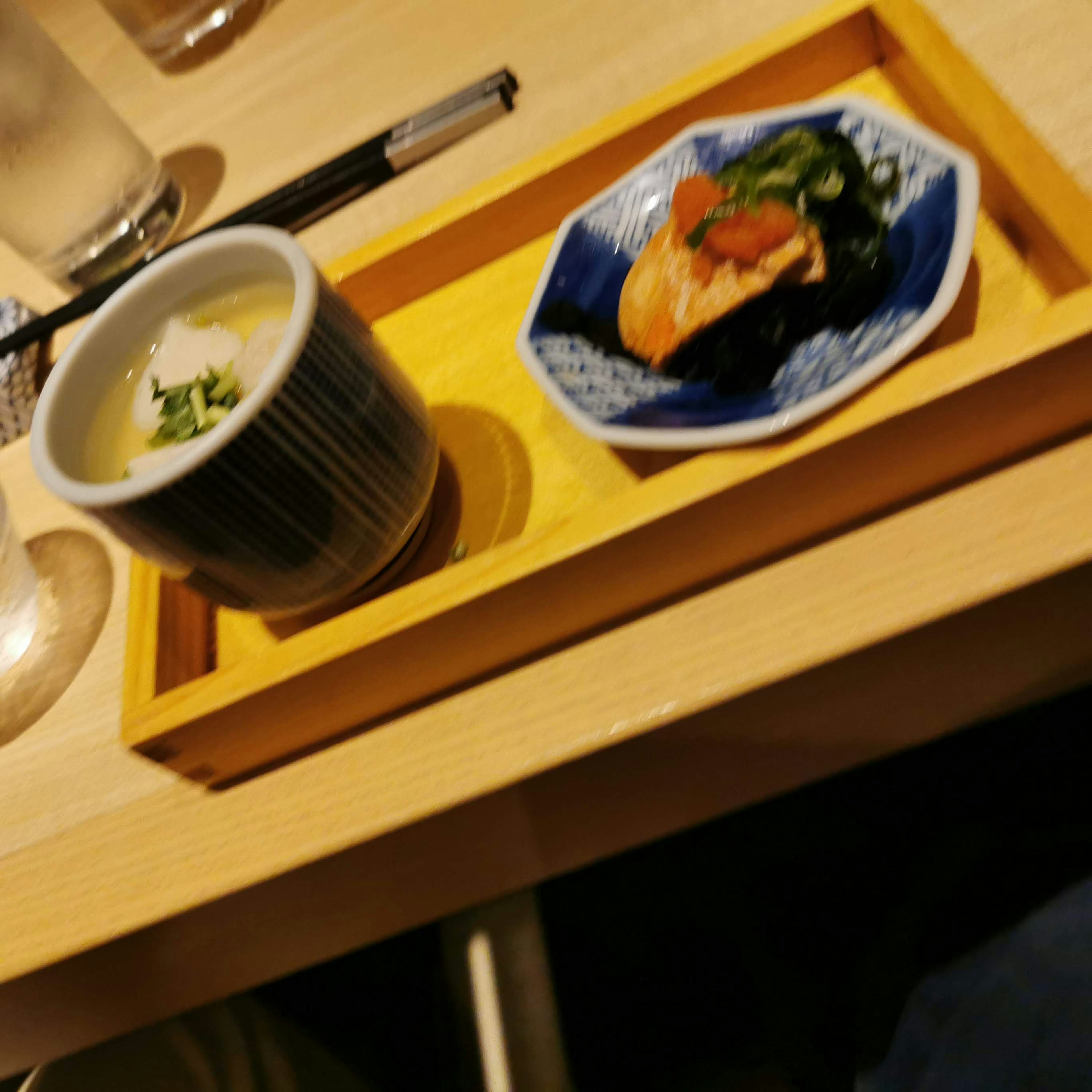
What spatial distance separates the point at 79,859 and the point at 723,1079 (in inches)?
25.7

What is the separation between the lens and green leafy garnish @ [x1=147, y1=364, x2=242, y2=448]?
0.49 meters

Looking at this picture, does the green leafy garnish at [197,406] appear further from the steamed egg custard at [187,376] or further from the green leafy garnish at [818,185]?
the green leafy garnish at [818,185]

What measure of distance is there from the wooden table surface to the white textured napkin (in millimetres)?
259

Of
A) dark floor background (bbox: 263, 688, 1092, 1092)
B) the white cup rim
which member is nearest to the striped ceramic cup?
Answer: the white cup rim

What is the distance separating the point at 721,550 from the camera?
18.9 inches

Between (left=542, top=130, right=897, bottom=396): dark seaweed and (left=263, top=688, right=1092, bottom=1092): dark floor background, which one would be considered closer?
(left=542, top=130, right=897, bottom=396): dark seaweed

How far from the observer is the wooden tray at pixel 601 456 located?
44cm

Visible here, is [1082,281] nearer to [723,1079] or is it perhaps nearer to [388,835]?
[388,835]

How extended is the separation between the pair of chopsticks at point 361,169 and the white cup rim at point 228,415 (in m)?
0.30

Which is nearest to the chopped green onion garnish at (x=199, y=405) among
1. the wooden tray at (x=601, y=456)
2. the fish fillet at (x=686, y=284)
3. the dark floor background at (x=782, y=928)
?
the wooden tray at (x=601, y=456)

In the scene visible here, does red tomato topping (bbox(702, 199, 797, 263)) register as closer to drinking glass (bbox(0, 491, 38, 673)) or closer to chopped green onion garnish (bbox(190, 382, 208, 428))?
chopped green onion garnish (bbox(190, 382, 208, 428))

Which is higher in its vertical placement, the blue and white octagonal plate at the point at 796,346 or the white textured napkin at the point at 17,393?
the white textured napkin at the point at 17,393

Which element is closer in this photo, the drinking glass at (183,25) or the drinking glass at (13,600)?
the drinking glass at (13,600)

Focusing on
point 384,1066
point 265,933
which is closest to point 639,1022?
point 384,1066
